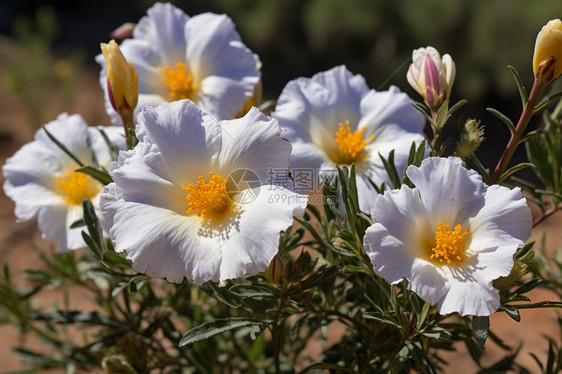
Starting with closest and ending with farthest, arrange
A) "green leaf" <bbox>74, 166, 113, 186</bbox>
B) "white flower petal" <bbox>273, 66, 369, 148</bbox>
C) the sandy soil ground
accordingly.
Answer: "green leaf" <bbox>74, 166, 113, 186</bbox>, "white flower petal" <bbox>273, 66, 369, 148</bbox>, the sandy soil ground

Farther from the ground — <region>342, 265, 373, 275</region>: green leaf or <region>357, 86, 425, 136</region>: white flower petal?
<region>357, 86, 425, 136</region>: white flower petal

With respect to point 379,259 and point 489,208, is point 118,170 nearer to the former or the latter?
point 379,259

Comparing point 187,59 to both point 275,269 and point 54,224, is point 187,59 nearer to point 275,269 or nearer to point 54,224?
point 54,224

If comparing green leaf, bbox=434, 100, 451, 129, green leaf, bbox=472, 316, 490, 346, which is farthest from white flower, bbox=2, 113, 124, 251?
A: green leaf, bbox=472, 316, 490, 346

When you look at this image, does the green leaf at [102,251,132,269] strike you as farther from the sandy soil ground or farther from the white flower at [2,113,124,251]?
the sandy soil ground

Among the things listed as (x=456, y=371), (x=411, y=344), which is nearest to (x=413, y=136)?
(x=411, y=344)

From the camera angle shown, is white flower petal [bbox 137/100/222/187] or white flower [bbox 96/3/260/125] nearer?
white flower petal [bbox 137/100/222/187]

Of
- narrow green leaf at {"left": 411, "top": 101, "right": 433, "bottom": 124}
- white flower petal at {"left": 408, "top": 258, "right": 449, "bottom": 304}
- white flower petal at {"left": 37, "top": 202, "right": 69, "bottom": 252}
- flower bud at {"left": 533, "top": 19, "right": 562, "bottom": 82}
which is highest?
flower bud at {"left": 533, "top": 19, "right": 562, "bottom": 82}

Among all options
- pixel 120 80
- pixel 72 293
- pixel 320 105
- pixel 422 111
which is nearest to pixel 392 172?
pixel 422 111
